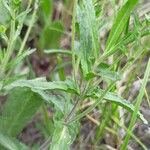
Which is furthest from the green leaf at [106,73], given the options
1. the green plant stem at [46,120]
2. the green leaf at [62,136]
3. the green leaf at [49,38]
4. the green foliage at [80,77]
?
the green leaf at [49,38]

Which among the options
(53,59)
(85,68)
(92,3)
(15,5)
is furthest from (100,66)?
(53,59)

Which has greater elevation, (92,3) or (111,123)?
(92,3)

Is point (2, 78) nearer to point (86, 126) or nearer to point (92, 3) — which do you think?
point (92, 3)

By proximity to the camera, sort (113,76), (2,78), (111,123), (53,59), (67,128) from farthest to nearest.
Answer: (53,59) < (111,123) < (2,78) < (67,128) < (113,76)

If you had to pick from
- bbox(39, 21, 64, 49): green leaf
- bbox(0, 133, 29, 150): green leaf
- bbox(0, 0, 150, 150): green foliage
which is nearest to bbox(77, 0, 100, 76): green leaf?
bbox(0, 0, 150, 150): green foliage

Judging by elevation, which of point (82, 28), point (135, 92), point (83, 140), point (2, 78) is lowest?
point (83, 140)

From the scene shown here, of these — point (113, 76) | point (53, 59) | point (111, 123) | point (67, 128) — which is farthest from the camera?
point (53, 59)

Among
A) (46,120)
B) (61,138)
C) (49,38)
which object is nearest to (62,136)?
(61,138)

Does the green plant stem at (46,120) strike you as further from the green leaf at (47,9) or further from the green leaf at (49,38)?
the green leaf at (47,9)
